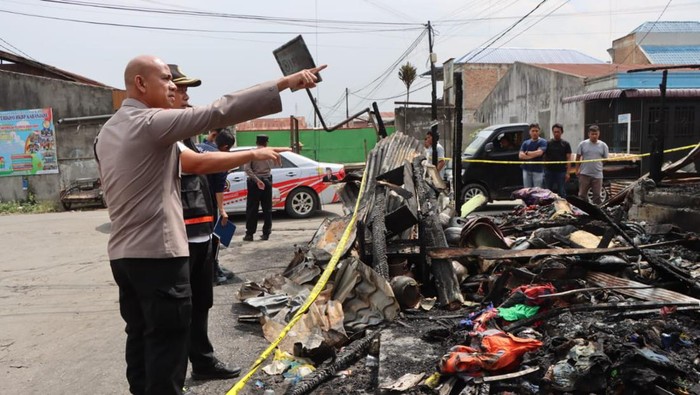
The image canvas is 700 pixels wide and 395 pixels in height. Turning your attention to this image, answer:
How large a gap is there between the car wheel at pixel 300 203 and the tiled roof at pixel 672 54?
78.5ft

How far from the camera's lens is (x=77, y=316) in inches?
204

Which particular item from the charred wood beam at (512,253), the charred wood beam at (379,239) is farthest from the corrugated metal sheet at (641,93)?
the charred wood beam at (379,239)

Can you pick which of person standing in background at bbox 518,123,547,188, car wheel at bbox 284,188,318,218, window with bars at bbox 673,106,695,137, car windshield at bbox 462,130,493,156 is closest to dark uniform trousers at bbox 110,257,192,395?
car wheel at bbox 284,188,318,218

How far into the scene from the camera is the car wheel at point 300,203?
11484 mm

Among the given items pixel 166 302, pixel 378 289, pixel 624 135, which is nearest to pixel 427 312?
pixel 378 289

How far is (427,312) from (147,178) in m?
2.88

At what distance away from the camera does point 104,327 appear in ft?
15.9

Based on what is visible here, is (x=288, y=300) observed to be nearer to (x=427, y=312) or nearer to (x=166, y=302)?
(x=427, y=312)

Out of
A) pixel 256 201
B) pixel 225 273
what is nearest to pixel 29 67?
pixel 256 201

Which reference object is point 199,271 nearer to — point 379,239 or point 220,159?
point 220,159

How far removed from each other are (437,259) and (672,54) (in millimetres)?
30823

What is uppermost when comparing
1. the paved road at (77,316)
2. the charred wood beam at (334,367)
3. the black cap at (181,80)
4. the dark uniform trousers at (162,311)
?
the black cap at (181,80)

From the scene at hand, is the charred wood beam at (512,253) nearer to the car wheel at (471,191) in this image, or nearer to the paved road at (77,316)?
the paved road at (77,316)

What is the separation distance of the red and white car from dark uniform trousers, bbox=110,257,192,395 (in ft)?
28.1
